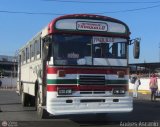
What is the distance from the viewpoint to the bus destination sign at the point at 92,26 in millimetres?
14094

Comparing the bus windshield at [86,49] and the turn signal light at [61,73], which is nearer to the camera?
the turn signal light at [61,73]

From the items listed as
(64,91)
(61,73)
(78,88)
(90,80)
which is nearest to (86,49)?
(90,80)

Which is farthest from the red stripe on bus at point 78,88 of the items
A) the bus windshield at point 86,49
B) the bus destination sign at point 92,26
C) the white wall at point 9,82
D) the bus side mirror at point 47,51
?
the white wall at point 9,82

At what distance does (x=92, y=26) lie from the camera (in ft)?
46.7

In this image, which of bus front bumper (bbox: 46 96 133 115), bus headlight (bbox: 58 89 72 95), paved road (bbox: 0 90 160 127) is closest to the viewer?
bus front bumper (bbox: 46 96 133 115)

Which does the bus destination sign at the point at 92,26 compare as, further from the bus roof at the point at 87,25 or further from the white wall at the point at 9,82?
the white wall at the point at 9,82

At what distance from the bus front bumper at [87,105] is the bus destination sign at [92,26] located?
2.22 metres

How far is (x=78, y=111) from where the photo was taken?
44.5 feet

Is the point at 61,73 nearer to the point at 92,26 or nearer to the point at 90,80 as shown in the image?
the point at 90,80

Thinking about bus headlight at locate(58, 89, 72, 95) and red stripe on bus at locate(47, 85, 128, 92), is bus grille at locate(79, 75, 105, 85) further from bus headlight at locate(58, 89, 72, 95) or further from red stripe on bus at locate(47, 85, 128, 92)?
bus headlight at locate(58, 89, 72, 95)

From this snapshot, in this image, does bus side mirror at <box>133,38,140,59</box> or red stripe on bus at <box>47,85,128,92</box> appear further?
bus side mirror at <box>133,38,140,59</box>

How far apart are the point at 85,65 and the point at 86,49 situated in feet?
1.75

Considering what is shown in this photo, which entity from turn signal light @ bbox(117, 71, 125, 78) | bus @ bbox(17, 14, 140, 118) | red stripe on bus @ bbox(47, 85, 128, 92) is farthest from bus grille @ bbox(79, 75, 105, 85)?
turn signal light @ bbox(117, 71, 125, 78)

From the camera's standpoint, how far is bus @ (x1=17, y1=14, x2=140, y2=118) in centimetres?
1359
